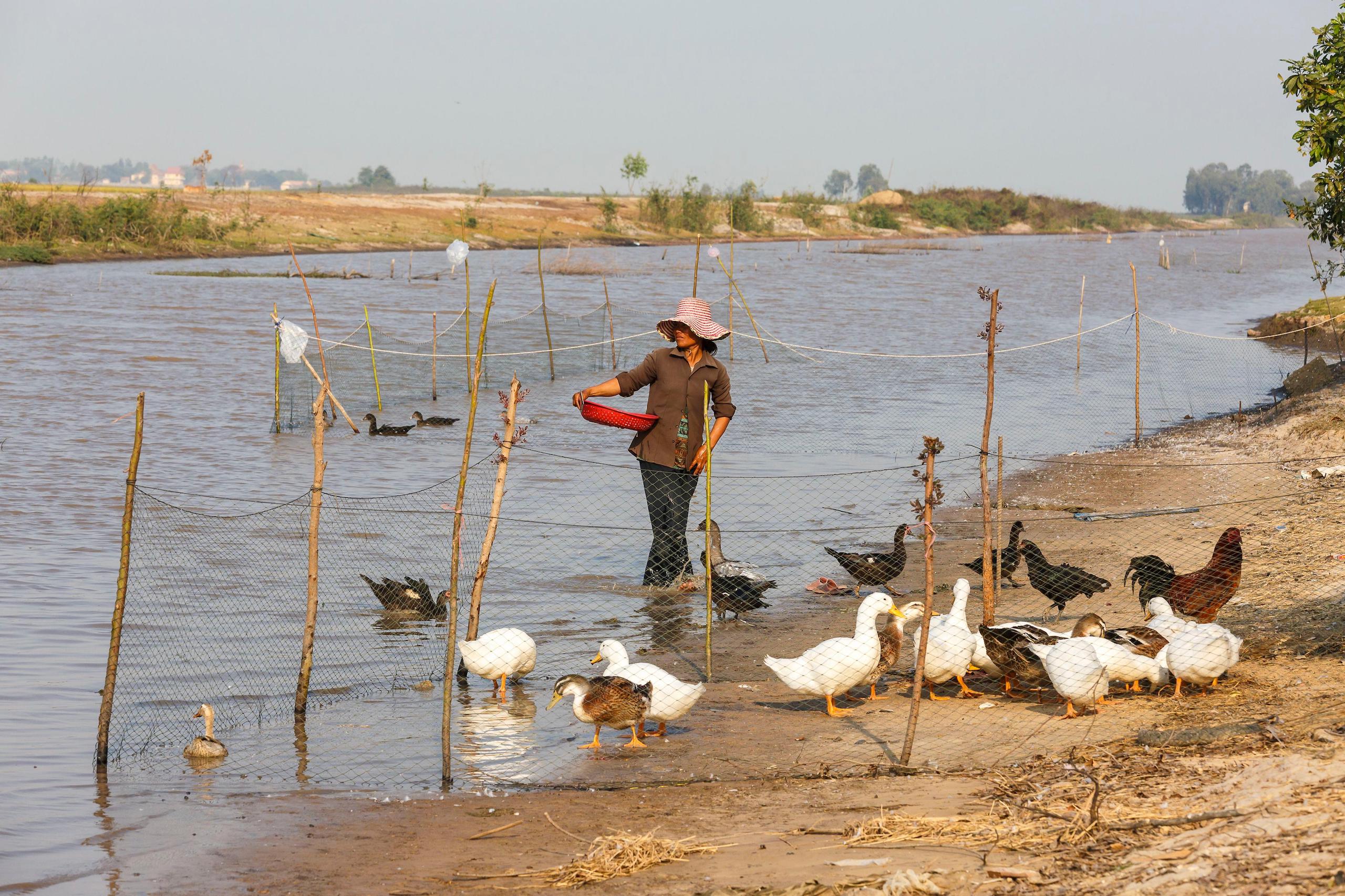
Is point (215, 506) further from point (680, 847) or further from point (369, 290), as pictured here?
point (369, 290)

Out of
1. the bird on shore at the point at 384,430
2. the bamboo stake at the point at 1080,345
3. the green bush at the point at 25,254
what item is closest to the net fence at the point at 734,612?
the bird on shore at the point at 384,430

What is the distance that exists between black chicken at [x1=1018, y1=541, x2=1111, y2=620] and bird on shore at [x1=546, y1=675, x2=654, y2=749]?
3.36m

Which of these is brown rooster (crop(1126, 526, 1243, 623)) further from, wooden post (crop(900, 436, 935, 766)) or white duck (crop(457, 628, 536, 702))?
white duck (crop(457, 628, 536, 702))

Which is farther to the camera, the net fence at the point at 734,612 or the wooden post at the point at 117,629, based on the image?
the net fence at the point at 734,612

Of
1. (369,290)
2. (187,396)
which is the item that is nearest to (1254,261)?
(369,290)

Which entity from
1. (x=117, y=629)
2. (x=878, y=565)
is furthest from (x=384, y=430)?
(x=117, y=629)

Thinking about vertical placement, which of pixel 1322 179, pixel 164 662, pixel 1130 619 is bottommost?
pixel 164 662

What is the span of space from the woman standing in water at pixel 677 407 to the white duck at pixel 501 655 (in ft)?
5.52

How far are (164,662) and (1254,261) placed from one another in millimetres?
70895

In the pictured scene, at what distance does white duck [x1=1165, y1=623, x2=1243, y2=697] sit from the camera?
6.17 meters

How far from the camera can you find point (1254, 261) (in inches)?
2660

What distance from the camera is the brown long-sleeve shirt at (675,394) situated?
27.7ft

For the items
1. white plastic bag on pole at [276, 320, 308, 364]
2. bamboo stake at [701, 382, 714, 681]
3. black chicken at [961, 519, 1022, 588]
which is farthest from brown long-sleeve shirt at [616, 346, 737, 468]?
white plastic bag on pole at [276, 320, 308, 364]

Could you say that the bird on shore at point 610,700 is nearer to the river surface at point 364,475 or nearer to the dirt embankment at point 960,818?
the dirt embankment at point 960,818
